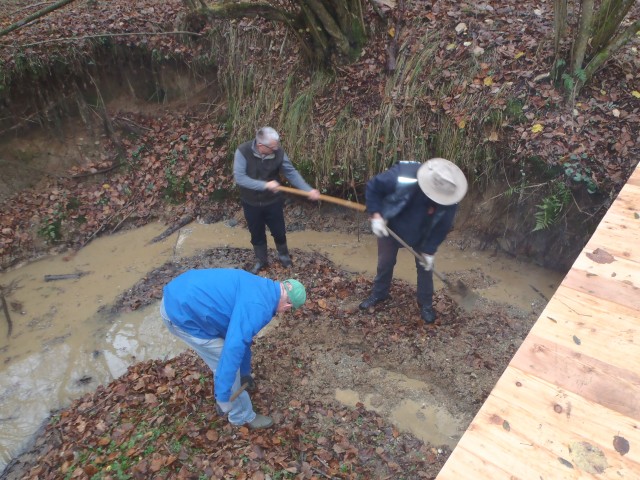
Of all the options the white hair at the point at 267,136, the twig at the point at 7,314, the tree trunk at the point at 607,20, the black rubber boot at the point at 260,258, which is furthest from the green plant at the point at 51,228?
the tree trunk at the point at 607,20

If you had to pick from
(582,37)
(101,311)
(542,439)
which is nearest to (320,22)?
(582,37)

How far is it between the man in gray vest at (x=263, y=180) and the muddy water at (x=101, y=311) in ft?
3.27

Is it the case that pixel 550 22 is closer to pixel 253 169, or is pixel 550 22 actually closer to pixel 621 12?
pixel 621 12

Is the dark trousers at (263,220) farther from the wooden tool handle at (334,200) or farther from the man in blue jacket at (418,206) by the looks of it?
the man in blue jacket at (418,206)

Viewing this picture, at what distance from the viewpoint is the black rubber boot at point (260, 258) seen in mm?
5629

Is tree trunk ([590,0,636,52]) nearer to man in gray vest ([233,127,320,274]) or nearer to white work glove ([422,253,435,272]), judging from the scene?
white work glove ([422,253,435,272])

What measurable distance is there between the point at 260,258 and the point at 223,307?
2.54 m

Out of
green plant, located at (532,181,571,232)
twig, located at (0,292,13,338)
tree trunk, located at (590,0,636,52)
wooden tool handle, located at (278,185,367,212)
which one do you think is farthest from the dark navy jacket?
twig, located at (0,292,13,338)

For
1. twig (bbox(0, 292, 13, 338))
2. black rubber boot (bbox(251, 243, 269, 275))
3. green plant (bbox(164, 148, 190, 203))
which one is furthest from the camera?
green plant (bbox(164, 148, 190, 203))

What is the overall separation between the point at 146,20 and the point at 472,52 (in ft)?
17.9

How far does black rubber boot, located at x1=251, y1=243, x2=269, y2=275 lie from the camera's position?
5.63m

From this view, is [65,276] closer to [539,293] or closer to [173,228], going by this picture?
[173,228]

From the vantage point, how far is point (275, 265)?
587cm

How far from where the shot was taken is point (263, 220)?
17.6ft
